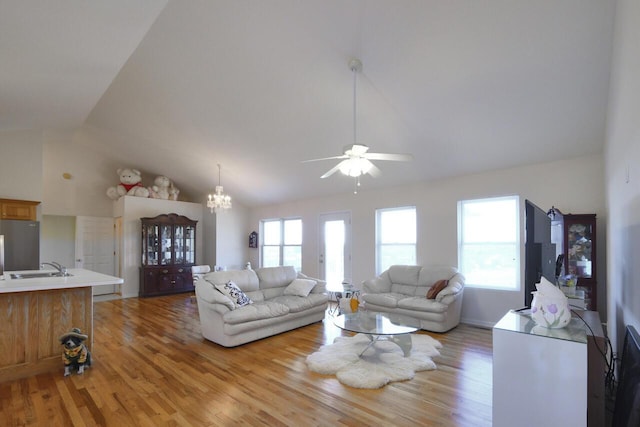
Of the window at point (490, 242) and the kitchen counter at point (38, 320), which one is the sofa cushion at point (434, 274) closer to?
the window at point (490, 242)

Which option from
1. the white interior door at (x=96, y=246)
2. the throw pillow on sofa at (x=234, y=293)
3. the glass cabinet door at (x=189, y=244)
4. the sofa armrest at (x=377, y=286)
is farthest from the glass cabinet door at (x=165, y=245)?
the sofa armrest at (x=377, y=286)

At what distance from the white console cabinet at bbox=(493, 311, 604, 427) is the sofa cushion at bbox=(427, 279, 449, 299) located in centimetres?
273

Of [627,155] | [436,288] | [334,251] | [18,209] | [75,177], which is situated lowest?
[436,288]

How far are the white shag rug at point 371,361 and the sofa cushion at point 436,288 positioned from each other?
27.1 inches

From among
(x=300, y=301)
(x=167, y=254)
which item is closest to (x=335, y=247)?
(x=300, y=301)

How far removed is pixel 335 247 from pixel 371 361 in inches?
143

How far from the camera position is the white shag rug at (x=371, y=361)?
3.02 meters

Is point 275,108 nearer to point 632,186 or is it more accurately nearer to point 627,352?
point 632,186

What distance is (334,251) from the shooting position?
274 inches

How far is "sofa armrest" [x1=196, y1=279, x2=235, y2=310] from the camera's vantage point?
3977 millimetres

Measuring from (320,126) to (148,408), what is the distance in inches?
148

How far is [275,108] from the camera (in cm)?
449

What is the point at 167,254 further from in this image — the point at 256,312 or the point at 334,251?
the point at 256,312

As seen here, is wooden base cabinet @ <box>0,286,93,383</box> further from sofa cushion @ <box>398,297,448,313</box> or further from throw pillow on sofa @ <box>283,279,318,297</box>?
sofa cushion @ <box>398,297,448,313</box>
